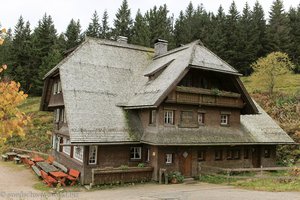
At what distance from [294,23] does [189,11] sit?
1367 inches

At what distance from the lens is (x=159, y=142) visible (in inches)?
766

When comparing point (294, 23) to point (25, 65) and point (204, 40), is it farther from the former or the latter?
point (25, 65)

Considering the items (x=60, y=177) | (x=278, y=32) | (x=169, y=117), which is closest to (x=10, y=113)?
(x=60, y=177)

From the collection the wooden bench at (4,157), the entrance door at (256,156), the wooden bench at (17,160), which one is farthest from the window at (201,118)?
the wooden bench at (4,157)

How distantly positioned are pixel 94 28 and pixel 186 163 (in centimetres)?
6204

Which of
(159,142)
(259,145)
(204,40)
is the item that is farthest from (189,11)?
(159,142)

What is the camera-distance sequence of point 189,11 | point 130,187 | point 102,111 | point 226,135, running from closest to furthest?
point 130,187
point 102,111
point 226,135
point 189,11

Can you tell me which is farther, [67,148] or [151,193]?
[67,148]

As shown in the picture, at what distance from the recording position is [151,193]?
55.0ft

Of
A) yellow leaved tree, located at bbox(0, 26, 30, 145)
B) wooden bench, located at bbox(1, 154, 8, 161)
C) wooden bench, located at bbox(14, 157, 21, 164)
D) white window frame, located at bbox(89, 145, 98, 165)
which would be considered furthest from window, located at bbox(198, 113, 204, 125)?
wooden bench, located at bbox(1, 154, 8, 161)

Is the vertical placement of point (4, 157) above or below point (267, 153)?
below

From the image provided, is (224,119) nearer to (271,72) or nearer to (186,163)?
(186,163)

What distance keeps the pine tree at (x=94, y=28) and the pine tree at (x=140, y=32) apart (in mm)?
10145

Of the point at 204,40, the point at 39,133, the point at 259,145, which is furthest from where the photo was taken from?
the point at 204,40
